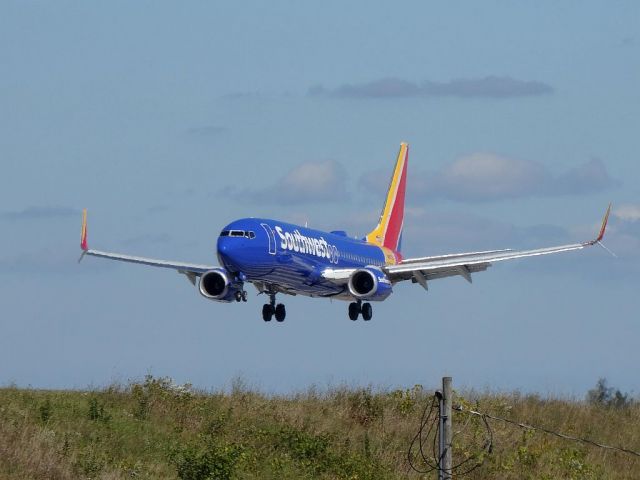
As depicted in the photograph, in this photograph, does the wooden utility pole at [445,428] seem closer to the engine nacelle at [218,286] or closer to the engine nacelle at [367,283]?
the engine nacelle at [218,286]

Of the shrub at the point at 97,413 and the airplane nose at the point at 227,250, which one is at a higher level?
the airplane nose at the point at 227,250

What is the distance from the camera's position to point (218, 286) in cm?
5422

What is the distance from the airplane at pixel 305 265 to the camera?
167 ft

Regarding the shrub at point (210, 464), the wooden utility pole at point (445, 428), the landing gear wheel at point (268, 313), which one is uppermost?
the landing gear wheel at point (268, 313)

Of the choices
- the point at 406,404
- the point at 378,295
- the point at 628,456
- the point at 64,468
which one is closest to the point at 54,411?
the point at 64,468

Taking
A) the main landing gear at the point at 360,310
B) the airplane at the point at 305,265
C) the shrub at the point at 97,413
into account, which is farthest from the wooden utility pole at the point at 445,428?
the main landing gear at the point at 360,310

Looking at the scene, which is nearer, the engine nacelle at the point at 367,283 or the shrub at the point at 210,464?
the shrub at the point at 210,464

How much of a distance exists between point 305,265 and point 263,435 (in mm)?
18486

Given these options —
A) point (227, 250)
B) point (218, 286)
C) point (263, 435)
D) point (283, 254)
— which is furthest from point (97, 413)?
point (218, 286)

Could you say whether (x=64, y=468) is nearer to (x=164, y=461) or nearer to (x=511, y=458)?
(x=164, y=461)

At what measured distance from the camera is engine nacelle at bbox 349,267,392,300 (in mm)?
58438

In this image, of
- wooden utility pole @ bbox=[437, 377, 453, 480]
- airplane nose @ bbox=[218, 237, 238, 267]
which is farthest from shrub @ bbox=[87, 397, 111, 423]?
wooden utility pole @ bbox=[437, 377, 453, 480]

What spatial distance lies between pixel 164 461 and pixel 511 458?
422 inches

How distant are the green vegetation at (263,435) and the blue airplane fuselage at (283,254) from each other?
8781 millimetres
